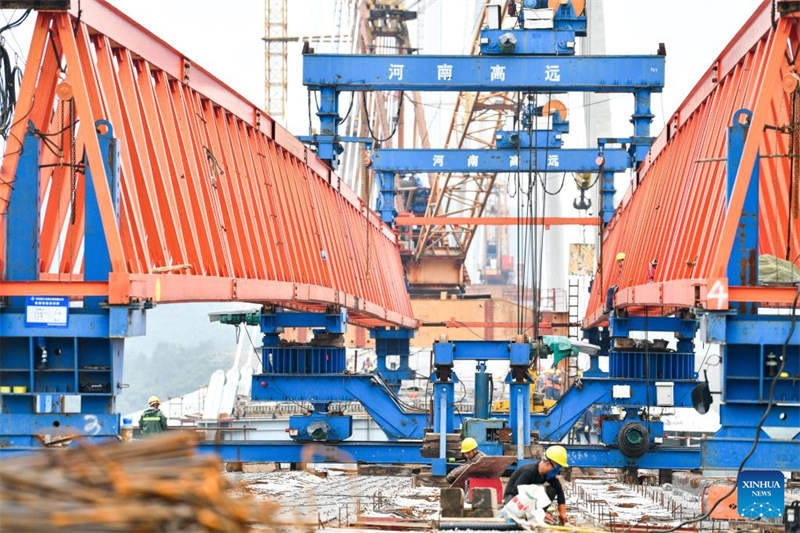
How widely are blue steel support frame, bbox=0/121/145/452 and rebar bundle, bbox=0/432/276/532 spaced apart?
7239 millimetres

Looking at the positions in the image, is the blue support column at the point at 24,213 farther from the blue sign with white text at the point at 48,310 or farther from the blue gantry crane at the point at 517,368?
the blue gantry crane at the point at 517,368

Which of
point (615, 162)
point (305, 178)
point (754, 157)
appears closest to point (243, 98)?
point (305, 178)

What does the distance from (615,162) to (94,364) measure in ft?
77.5

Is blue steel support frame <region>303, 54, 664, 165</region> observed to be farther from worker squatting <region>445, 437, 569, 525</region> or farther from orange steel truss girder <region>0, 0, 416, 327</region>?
worker squatting <region>445, 437, 569, 525</region>

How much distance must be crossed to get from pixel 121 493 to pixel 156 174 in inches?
380

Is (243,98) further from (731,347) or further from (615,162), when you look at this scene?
(615,162)

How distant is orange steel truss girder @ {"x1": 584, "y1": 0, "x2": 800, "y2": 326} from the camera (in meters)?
13.5

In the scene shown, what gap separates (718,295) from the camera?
43.0 ft

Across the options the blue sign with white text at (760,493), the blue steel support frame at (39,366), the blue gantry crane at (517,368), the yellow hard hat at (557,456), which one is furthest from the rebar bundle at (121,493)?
the blue gantry crane at (517,368)

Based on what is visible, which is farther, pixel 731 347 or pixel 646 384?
pixel 646 384

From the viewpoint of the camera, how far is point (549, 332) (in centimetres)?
4016

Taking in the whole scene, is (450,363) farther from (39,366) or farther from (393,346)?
(393,346)

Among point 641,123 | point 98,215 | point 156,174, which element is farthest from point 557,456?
point 641,123

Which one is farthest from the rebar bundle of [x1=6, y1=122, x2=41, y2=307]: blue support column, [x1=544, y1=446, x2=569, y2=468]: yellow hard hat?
[x1=6, y1=122, x2=41, y2=307]: blue support column
